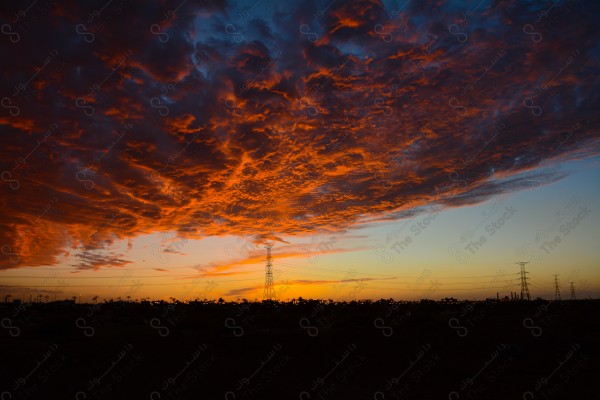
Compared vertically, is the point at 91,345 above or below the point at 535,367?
above

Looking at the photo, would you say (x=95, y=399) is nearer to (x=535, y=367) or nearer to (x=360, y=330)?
(x=360, y=330)

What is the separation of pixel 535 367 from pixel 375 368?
24.4 feet

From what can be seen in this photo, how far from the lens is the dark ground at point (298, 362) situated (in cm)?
1630

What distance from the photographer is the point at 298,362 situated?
811 inches

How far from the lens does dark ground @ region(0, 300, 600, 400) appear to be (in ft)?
53.5

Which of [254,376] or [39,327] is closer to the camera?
[254,376]

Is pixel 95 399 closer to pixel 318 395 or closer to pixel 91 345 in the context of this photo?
pixel 91 345

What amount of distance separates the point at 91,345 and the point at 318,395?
12.0 metres

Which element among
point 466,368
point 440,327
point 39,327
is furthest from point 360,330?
point 39,327

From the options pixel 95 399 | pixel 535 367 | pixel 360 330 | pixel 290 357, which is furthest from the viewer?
pixel 360 330

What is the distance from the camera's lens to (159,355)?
66.7 ft

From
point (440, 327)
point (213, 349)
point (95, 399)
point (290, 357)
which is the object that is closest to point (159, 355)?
point (213, 349)

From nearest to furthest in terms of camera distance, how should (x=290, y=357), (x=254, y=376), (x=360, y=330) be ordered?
(x=254, y=376) < (x=290, y=357) < (x=360, y=330)

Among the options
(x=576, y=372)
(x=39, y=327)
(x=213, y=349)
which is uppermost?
(x=39, y=327)
